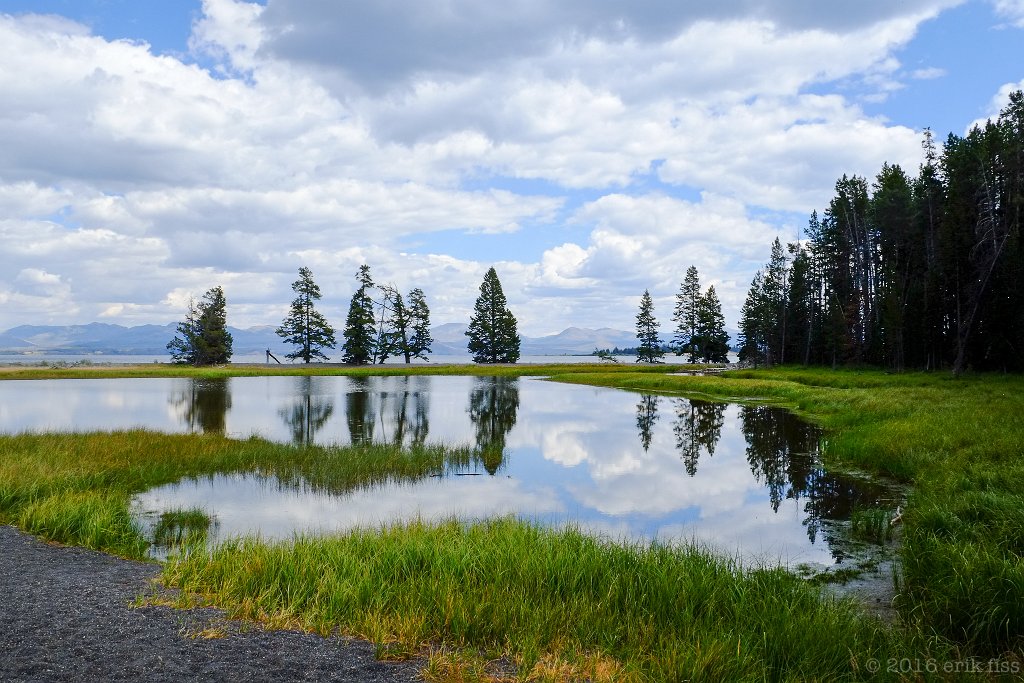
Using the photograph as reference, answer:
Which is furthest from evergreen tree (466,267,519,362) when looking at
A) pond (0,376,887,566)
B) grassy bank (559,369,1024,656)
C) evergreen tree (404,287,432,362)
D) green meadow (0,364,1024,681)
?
green meadow (0,364,1024,681)

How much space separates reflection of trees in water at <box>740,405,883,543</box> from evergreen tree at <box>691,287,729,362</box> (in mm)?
75677

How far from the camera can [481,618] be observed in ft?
23.7

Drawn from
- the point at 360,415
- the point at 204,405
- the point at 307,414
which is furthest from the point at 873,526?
the point at 204,405

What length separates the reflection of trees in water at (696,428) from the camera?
79.1ft

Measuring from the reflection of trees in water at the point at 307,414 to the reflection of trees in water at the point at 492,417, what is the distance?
7.53m

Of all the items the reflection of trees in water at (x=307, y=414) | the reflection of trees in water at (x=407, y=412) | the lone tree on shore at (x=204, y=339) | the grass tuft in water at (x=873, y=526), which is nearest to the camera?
the grass tuft in water at (x=873, y=526)

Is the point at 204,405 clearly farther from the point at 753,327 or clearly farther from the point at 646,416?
the point at 753,327

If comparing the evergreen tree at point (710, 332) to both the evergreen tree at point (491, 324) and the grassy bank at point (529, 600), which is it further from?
the grassy bank at point (529, 600)

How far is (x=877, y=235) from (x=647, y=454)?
63.6 metres

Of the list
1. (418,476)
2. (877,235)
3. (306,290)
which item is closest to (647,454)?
(418,476)

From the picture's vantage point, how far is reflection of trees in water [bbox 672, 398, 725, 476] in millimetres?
24123

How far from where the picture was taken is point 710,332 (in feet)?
343

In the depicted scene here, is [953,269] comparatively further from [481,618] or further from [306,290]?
[306,290]

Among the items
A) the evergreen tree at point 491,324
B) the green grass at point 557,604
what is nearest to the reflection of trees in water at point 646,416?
the green grass at point 557,604
